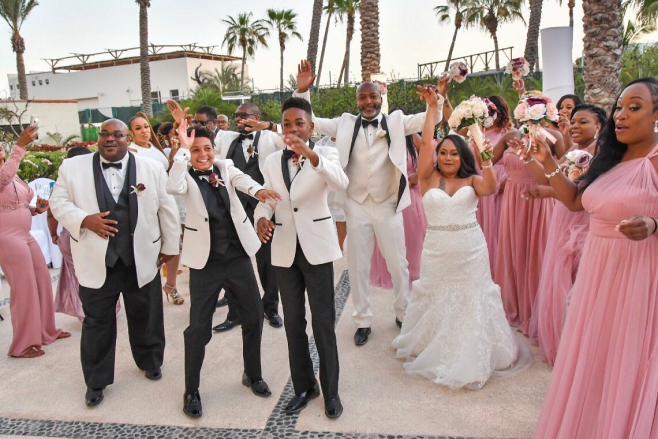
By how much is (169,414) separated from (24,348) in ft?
6.57

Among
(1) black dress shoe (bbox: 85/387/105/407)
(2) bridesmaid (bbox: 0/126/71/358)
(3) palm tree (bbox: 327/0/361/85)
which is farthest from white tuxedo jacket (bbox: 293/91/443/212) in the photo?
(3) palm tree (bbox: 327/0/361/85)

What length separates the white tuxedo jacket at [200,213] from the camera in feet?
11.5

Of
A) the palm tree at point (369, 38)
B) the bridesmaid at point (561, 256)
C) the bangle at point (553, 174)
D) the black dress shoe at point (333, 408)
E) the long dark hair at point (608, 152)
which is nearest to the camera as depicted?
the long dark hair at point (608, 152)

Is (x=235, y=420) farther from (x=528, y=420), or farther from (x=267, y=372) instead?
(x=528, y=420)

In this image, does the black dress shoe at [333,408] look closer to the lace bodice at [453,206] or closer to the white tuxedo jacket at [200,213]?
the white tuxedo jacket at [200,213]

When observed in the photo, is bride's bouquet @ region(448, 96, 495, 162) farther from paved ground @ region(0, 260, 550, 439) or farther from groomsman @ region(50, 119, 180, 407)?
groomsman @ region(50, 119, 180, 407)

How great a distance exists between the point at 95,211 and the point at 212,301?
3.56 ft

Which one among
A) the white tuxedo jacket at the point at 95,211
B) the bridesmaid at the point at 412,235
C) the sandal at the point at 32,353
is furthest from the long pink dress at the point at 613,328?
the sandal at the point at 32,353

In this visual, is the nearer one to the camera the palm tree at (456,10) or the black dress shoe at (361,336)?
the black dress shoe at (361,336)

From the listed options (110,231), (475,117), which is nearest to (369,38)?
(475,117)

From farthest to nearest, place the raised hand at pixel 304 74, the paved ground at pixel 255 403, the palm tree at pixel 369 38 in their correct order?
the palm tree at pixel 369 38, the raised hand at pixel 304 74, the paved ground at pixel 255 403

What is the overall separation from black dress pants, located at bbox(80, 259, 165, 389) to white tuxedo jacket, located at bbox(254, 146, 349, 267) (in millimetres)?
1237

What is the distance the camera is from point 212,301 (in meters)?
3.65

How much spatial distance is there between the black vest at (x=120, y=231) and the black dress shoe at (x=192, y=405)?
1055 millimetres
